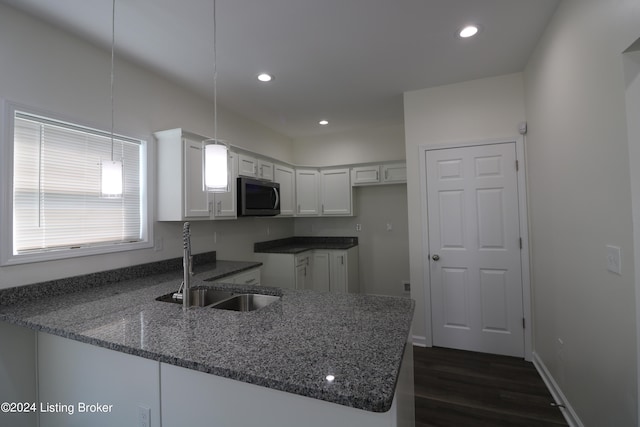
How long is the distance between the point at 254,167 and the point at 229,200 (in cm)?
61

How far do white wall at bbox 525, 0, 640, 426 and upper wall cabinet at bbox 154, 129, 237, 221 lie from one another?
110 inches

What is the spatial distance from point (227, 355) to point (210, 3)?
1988 millimetres

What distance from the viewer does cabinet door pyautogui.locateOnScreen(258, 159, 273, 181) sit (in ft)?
11.7

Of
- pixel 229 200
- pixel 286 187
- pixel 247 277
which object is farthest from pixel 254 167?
pixel 247 277

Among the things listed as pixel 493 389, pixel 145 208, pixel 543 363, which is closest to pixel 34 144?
pixel 145 208

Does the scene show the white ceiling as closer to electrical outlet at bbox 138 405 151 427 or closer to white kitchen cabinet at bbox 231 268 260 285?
white kitchen cabinet at bbox 231 268 260 285

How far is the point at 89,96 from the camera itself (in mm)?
2145

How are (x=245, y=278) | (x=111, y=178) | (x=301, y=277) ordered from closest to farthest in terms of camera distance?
(x=111, y=178) → (x=245, y=278) → (x=301, y=277)

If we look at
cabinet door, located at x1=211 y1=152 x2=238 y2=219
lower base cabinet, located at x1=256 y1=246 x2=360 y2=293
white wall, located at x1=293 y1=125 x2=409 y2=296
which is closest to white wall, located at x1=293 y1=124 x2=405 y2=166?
white wall, located at x1=293 y1=125 x2=409 y2=296

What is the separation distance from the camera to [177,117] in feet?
9.41

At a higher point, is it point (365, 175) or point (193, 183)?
point (365, 175)

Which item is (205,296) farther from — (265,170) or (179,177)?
(265,170)

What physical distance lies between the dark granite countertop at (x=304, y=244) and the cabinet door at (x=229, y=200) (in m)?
0.99

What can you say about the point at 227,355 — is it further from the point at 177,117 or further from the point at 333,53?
the point at 177,117
